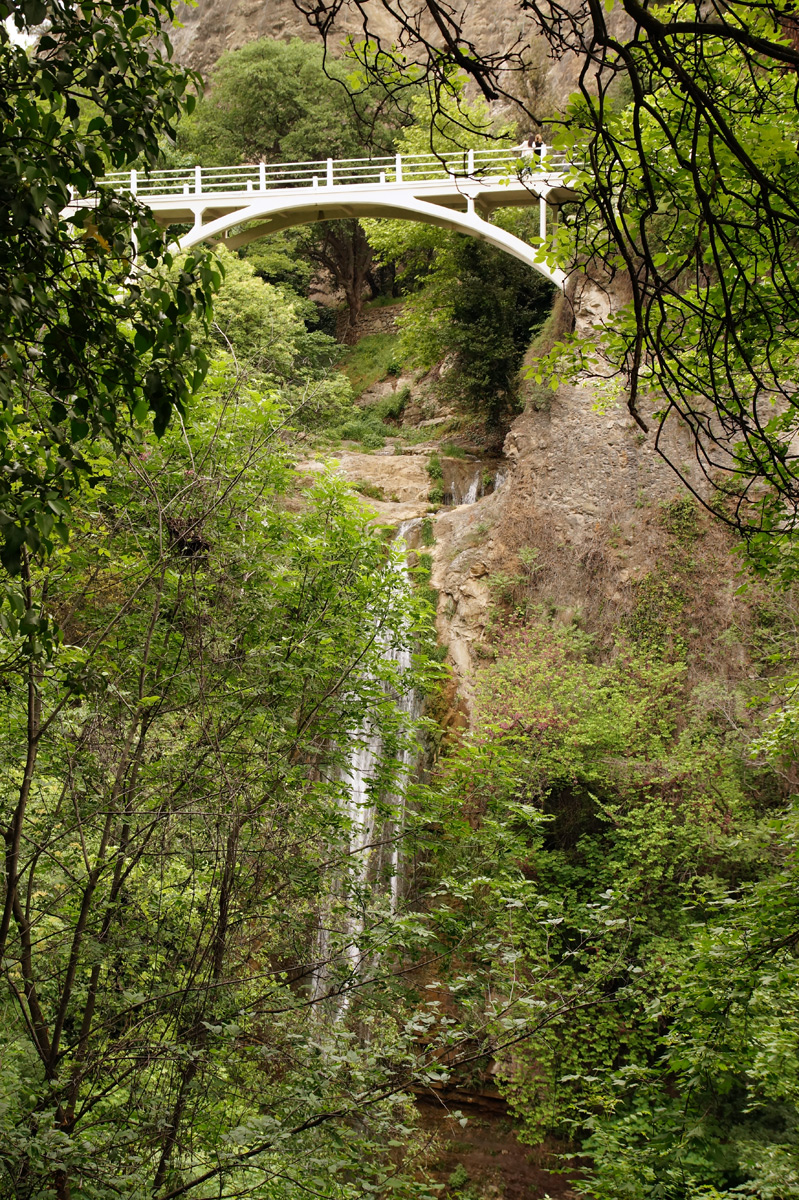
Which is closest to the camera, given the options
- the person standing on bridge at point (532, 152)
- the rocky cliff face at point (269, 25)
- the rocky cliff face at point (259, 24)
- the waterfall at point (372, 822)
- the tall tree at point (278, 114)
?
the person standing on bridge at point (532, 152)

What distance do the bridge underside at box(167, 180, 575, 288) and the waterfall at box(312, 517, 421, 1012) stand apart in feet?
17.3

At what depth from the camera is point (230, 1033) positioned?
9.02 feet

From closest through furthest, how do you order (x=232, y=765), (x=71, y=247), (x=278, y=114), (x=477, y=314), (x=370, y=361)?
(x=71, y=247) → (x=232, y=765) → (x=477, y=314) → (x=278, y=114) → (x=370, y=361)

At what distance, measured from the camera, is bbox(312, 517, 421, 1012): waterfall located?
168 inches

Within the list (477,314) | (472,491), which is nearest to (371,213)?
(477,314)

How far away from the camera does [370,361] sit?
83.9 ft

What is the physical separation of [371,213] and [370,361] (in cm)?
833

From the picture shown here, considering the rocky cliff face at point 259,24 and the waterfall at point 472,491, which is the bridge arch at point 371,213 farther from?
the rocky cliff face at point 259,24

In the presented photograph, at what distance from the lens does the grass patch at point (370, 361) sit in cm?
2466

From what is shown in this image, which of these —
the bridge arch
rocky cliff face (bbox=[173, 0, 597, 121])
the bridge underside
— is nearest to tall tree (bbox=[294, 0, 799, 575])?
the bridge arch

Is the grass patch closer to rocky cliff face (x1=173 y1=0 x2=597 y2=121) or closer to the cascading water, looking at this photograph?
the cascading water

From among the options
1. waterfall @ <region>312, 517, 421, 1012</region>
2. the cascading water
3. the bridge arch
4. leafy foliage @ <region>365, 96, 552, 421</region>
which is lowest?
waterfall @ <region>312, 517, 421, 1012</region>

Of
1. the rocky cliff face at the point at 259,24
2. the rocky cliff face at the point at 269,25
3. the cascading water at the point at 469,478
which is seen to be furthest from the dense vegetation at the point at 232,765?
the rocky cliff face at the point at 259,24

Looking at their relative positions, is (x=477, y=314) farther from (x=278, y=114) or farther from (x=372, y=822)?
(x=372, y=822)
